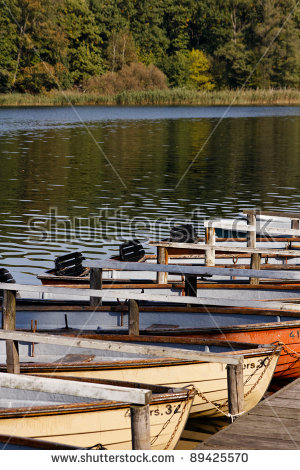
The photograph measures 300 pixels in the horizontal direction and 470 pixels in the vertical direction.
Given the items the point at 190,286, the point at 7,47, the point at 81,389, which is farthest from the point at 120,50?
the point at 81,389

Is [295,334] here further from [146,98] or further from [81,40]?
[81,40]

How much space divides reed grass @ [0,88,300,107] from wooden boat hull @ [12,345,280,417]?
3327 inches

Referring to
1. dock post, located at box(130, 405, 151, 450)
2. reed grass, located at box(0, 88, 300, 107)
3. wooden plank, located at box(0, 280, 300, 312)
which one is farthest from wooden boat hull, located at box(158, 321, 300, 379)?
reed grass, located at box(0, 88, 300, 107)

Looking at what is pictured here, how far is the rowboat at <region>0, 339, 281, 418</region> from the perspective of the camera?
917 centimetres

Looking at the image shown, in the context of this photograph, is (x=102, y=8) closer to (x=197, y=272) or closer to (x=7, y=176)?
(x=7, y=176)

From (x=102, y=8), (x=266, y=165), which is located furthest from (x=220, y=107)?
(x=266, y=165)

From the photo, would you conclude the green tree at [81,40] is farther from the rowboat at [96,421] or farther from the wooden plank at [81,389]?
the wooden plank at [81,389]

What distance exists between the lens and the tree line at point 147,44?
9900cm

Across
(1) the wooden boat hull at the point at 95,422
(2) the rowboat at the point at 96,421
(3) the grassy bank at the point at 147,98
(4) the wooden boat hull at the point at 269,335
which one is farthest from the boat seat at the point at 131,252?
(3) the grassy bank at the point at 147,98

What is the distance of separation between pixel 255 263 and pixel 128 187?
57.4ft

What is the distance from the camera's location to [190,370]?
9391 millimetres

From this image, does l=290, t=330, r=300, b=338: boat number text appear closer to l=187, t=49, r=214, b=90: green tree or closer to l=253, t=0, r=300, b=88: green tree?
l=253, t=0, r=300, b=88: green tree

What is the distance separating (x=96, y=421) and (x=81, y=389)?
1.47 m
